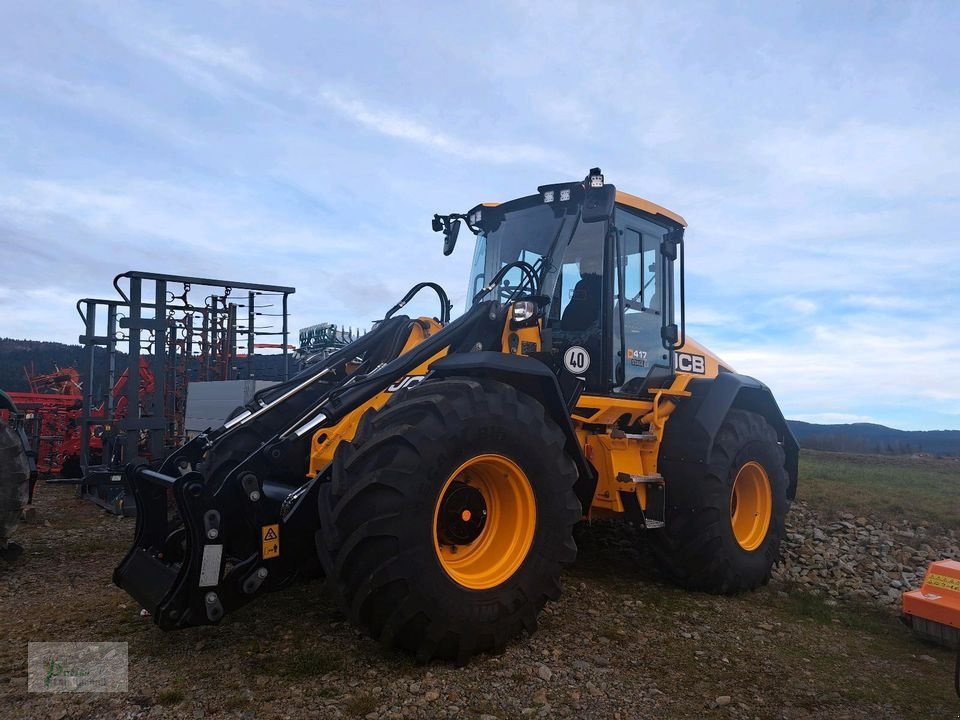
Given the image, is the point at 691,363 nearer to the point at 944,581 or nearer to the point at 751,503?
the point at 751,503

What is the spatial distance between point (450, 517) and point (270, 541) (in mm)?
990

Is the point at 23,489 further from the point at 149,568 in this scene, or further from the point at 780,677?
the point at 780,677

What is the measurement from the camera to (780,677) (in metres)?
4.19

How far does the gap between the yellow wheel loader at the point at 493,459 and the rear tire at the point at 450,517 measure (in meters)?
0.01

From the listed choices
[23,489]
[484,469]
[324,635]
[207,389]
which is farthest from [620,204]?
[207,389]

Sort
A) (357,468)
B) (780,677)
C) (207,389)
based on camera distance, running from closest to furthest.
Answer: (357,468)
(780,677)
(207,389)

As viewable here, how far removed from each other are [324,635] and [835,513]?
27.6 feet

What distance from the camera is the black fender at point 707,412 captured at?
231 inches

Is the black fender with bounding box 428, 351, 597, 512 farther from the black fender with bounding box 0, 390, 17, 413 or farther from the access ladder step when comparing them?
the black fender with bounding box 0, 390, 17, 413

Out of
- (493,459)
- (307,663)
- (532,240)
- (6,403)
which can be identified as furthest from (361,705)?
(6,403)

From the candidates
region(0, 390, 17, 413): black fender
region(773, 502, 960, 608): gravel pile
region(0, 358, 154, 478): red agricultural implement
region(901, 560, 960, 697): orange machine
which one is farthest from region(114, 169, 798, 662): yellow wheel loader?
region(0, 358, 154, 478): red agricultural implement

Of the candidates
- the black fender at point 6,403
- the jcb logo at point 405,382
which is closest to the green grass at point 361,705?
the jcb logo at point 405,382

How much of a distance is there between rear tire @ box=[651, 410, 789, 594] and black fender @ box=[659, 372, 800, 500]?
5.6 inches
